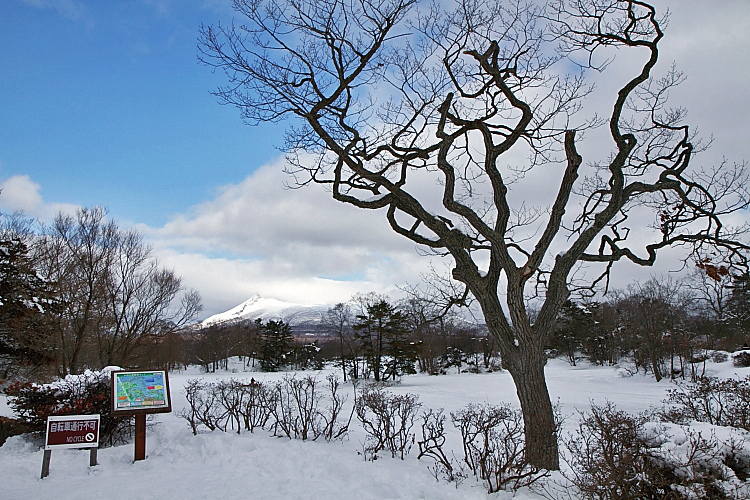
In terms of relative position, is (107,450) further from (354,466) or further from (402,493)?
(402,493)

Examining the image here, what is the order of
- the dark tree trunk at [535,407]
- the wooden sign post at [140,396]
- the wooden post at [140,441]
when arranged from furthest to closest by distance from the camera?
the wooden sign post at [140,396]
the wooden post at [140,441]
the dark tree trunk at [535,407]

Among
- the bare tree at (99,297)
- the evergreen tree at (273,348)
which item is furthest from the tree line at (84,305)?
the evergreen tree at (273,348)

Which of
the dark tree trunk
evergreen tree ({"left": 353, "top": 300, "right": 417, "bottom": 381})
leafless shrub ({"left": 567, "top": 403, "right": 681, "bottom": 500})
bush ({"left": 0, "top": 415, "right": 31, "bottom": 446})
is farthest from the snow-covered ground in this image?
→ evergreen tree ({"left": 353, "top": 300, "right": 417, "bottom": 381})

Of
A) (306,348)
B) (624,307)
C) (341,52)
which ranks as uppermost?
(341,52)

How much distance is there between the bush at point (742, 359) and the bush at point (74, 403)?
27.7m

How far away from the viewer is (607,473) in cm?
369

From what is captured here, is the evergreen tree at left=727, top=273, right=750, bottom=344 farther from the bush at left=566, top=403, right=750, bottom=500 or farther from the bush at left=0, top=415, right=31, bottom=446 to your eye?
the bush at left=0, top=415, right=31, bottom=446

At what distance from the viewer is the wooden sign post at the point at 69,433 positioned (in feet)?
19.7

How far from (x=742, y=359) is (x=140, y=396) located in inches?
1099

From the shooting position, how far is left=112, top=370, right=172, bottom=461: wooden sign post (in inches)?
271

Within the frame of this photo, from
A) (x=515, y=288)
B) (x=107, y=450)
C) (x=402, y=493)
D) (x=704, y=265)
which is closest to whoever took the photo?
(x=402, y=493)

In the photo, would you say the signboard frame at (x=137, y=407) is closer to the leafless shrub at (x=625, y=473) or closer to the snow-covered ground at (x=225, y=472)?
the snow-covered ground at (x=225, y=472)

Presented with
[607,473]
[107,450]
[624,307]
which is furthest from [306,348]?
[607,473]

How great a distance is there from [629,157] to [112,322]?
2031cm
